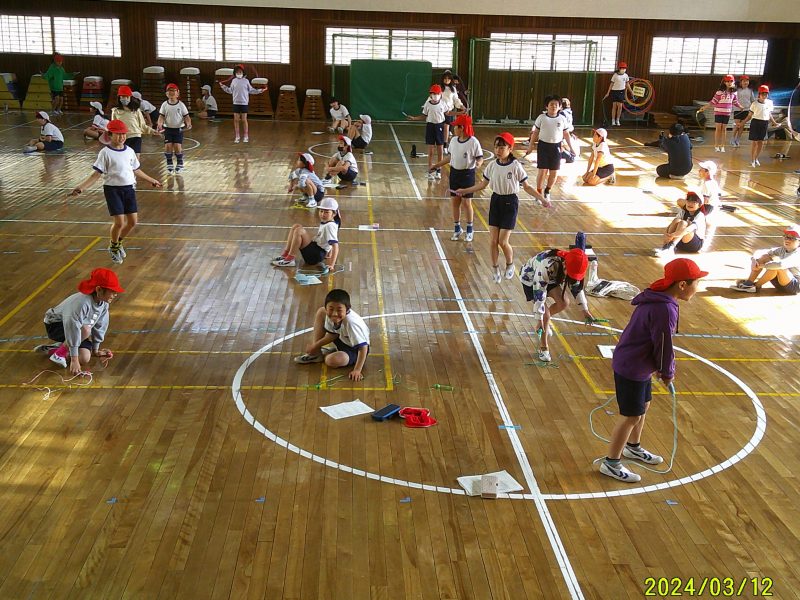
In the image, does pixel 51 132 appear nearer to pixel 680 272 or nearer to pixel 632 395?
pixel 632 395

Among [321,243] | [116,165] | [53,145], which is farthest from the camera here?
[53,145]

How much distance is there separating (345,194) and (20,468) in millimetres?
11273

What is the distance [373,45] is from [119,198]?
1917cm

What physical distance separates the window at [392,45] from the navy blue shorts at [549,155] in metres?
14.5

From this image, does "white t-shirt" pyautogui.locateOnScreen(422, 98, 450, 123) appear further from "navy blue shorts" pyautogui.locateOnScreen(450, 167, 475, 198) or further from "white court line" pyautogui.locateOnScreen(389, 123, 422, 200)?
"navy blue shorts" pyautogui.locateOnScreen(450, 167, 475, 198)

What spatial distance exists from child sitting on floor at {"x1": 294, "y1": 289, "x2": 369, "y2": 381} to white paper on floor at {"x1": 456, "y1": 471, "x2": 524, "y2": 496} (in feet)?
6.48

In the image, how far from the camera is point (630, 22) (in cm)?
2958

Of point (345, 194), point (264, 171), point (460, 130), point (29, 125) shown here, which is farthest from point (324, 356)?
point (29, 125)

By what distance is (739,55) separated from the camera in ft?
99.1

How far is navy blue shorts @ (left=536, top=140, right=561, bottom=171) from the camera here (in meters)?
15.8

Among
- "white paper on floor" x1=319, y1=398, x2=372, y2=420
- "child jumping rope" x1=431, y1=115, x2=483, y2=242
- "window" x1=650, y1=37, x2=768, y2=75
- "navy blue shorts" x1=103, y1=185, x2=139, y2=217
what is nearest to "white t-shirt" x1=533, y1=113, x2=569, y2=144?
"child jumping rope" x1=431, y1=115, x2=483, y2=242

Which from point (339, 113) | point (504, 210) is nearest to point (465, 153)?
point (504, 210)

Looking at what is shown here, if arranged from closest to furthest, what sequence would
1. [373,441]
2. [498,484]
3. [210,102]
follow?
1. [498,484]
2. [373,441]
3. [210,102]

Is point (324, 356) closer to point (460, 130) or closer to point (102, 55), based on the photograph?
point (460, 130)
